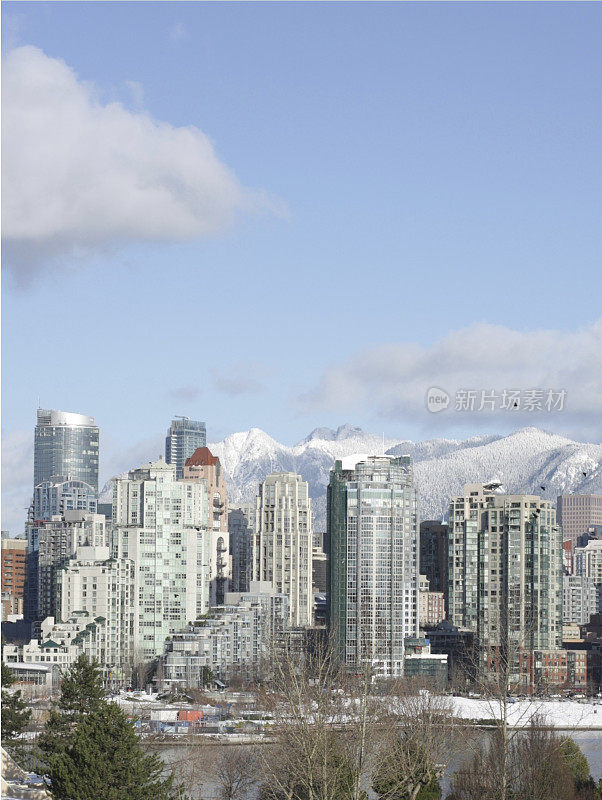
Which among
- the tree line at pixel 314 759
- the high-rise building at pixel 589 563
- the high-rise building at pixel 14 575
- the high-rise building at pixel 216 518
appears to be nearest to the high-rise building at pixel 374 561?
the high-rise building at pixel 216 518

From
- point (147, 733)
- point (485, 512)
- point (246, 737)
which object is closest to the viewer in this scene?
point (147, 733)

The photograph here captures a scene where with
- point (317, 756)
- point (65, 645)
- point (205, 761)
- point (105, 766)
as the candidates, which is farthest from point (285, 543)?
point (105, 766)

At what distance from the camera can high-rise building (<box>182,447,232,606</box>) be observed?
102188 millimetres

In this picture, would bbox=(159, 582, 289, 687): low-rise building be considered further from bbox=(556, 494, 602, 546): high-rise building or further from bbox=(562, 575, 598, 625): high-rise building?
bbox=(556, 494, 602, 546): high-rise building

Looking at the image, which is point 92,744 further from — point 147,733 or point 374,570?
point 374,570

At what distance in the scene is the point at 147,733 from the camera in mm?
55500

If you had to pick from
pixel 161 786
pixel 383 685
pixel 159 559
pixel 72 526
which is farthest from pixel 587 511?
pixel 161 786

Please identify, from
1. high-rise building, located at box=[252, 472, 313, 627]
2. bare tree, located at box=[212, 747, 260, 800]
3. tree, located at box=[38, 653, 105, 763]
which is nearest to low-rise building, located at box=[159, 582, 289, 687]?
high-rise building, located at box=[252, 472, 313, 627]

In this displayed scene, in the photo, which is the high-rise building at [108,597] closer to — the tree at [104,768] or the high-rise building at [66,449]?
the tree at [104,768]

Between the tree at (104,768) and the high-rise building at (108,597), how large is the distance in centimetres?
5869

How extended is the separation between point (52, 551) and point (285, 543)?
1777cm

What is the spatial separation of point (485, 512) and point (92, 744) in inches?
2590

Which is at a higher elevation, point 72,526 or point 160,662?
point 72,526

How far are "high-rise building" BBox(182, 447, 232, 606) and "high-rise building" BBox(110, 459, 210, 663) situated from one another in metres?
6.68
